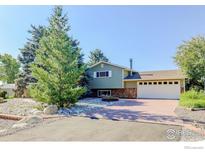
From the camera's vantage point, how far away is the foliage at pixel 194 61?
717 inches

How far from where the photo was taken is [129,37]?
845cm

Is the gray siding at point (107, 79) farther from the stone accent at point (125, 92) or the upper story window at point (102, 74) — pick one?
the stone accent at point (125, 92)

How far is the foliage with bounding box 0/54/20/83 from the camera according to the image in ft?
123


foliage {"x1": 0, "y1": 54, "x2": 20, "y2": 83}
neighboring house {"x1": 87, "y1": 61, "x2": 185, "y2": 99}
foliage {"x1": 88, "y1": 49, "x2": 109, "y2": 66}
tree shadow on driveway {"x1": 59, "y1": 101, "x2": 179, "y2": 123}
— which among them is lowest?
tree shadow on driveway {"x1": 59, "y1": 101, "x2": 179, "y2": 123}

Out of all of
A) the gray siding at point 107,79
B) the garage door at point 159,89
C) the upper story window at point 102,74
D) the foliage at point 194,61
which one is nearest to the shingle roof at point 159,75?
the garage door at point 159,89

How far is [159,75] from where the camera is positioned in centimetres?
2094

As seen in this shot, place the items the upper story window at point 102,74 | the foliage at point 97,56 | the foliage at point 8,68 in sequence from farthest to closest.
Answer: the foliage at point 8,68 → the foliage at point 97,56 → the upper story window at point 102,74

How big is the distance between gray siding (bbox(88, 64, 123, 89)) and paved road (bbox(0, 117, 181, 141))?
46.2 ft

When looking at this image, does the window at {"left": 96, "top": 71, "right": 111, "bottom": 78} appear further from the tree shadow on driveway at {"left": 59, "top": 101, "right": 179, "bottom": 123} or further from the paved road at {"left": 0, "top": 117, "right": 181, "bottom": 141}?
the paved road at {"left": 0, "top": 117, "right": 181, "bottom": 141}

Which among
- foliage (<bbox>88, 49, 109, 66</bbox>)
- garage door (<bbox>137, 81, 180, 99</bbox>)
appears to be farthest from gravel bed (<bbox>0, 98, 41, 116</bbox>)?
foliage (<bbox>88, 49, 109, 66</bbox>)

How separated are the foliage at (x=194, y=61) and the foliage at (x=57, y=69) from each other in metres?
10.4

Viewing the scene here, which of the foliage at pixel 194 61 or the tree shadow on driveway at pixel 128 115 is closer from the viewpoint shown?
the tree shadow on driveway at pixel 128 115
